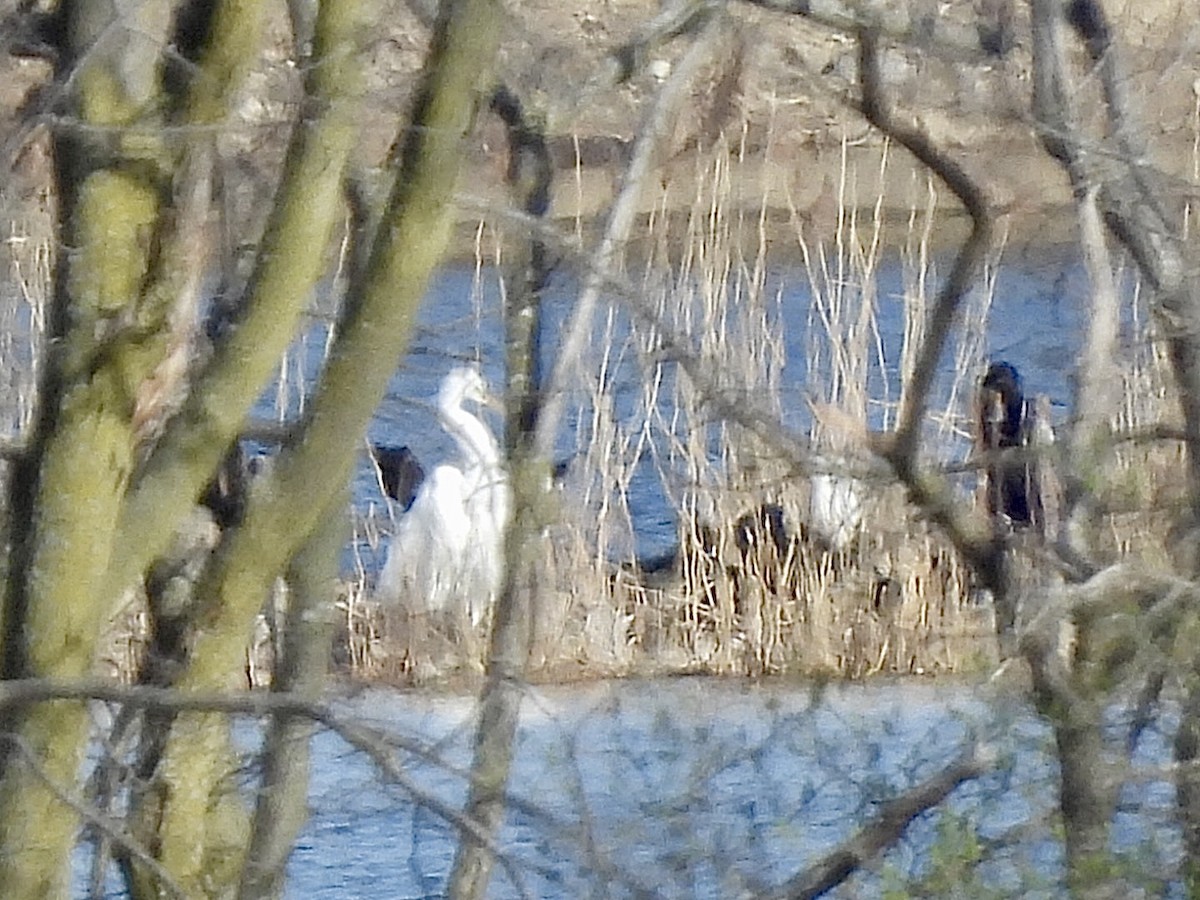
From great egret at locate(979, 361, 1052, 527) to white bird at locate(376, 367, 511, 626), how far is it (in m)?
0.90

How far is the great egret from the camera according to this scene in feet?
9.49

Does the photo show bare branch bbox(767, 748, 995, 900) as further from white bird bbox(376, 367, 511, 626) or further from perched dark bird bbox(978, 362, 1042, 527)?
white bird bbox(376, 367, 511, 626)

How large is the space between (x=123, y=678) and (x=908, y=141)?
1.06 meters

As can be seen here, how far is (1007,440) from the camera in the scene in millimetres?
4820

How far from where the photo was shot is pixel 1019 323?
14.6ft

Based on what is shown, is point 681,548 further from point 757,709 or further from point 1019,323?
point 757,709

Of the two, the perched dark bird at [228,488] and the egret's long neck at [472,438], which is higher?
the egret's long neck at [472,438]

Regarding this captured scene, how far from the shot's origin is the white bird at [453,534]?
4402mm

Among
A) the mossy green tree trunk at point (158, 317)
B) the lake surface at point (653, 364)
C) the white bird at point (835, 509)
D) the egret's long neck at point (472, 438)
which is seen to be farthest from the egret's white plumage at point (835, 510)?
the egret's long neck at point (472, 438)

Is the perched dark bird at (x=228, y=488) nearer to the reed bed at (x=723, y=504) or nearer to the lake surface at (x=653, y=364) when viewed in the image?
the lake surface at (x=653, y=364)

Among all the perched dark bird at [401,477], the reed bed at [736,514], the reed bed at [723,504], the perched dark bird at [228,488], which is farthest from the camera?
the perched dark bird at [401,477]

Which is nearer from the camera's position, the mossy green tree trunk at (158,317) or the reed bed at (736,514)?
the mossy green tree trunk at (158,317)

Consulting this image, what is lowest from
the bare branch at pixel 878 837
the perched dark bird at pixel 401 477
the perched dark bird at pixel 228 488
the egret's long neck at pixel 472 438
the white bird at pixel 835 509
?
the bare branch at pixel 878 837

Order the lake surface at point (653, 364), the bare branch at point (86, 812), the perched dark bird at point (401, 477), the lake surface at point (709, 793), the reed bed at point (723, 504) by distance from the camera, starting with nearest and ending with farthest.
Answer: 1. the bare branch at point (86, 812)
2. the lake surface at point (709, 793)
3. the lake surface at point (653, 364)
4. the reed bed at point (723, 504)
5. the perched dark bird at point (401, 477)
